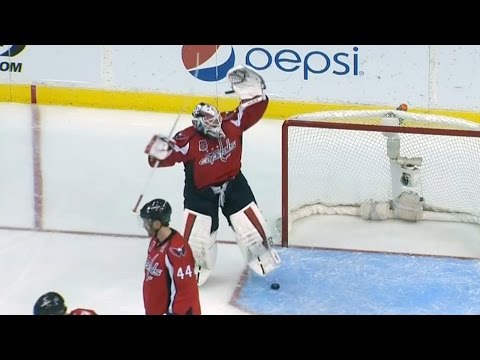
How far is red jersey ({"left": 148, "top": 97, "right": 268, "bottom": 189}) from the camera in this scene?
555 centimetres

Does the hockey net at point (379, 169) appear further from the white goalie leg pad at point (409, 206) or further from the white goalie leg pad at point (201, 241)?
the white goalie leg pad at point (201, 241)

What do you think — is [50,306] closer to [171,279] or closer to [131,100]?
[171,279]

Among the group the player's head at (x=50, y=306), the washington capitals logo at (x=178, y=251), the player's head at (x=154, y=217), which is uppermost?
the player's head at (x=154, y=217)

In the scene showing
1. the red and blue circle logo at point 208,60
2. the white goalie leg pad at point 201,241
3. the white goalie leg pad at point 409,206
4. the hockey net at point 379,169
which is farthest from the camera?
the red and blue circle logo at point 208,60

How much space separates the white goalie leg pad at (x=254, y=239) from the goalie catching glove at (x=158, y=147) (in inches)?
26.6

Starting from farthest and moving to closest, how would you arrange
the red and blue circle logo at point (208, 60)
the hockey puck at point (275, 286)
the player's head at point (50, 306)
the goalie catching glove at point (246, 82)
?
1. the red and blue circle logo at point (208, 60)
2. the hockey puck at point (275, 286)
3. the goalie catching glove at point (246, 82)
4. the player's head at point (50, 306)

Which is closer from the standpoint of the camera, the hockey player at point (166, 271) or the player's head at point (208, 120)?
the hockey player at point (166, 271)

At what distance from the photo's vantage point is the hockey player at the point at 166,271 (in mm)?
4594

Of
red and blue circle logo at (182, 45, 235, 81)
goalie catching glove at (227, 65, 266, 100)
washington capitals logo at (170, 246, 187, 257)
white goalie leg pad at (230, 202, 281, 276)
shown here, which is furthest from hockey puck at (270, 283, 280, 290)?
red and blue circle logo at (182, 45, 235, 81)

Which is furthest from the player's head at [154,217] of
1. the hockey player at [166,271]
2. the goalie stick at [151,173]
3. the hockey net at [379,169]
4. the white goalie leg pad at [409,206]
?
the white goalie leg pad at [409,206]

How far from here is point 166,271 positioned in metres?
4.60

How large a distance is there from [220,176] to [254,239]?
39 centimetres

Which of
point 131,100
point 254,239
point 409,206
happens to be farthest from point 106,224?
point 131,100

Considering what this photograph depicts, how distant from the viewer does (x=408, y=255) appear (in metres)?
6.32
